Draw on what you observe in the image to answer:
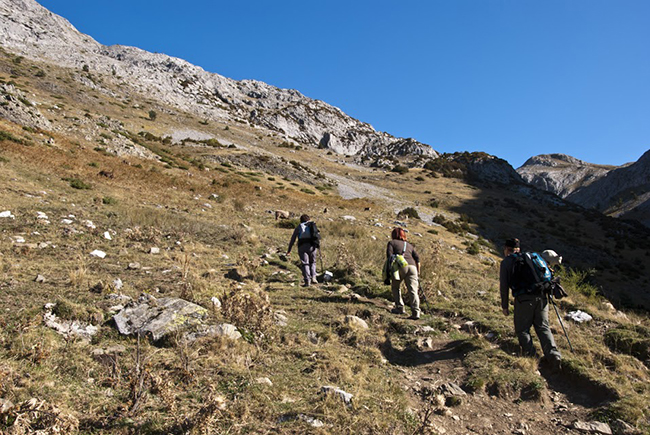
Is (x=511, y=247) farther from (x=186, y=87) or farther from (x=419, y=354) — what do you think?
(x=186, y=87)

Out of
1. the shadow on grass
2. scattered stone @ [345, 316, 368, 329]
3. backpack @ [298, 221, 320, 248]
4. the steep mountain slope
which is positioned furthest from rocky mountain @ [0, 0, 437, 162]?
the steep mountain slope

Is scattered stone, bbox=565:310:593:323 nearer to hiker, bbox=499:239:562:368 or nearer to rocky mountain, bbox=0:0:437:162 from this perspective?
hiker, bbox=499:239:562:368

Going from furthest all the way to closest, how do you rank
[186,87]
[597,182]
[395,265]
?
[597,182]
[186,87]
[395,265]

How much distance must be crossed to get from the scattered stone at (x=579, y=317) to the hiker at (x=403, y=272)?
339 cm

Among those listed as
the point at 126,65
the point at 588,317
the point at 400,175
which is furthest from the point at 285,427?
the point at 126,65

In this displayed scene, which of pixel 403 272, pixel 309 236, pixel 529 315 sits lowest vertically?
pixel 529 315

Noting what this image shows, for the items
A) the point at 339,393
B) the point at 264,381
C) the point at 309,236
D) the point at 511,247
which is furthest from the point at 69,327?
the point at 511,247

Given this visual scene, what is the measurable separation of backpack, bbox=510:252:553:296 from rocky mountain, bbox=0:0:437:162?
65.7 meters

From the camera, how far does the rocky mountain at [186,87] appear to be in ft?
205

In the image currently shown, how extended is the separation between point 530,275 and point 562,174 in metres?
158

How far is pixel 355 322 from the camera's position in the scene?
598 cm

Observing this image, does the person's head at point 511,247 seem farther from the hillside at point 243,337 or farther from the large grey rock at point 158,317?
the large grey rock at point 158,317

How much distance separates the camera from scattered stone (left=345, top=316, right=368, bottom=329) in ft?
19.3

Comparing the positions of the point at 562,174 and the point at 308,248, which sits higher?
the point at 562,174
